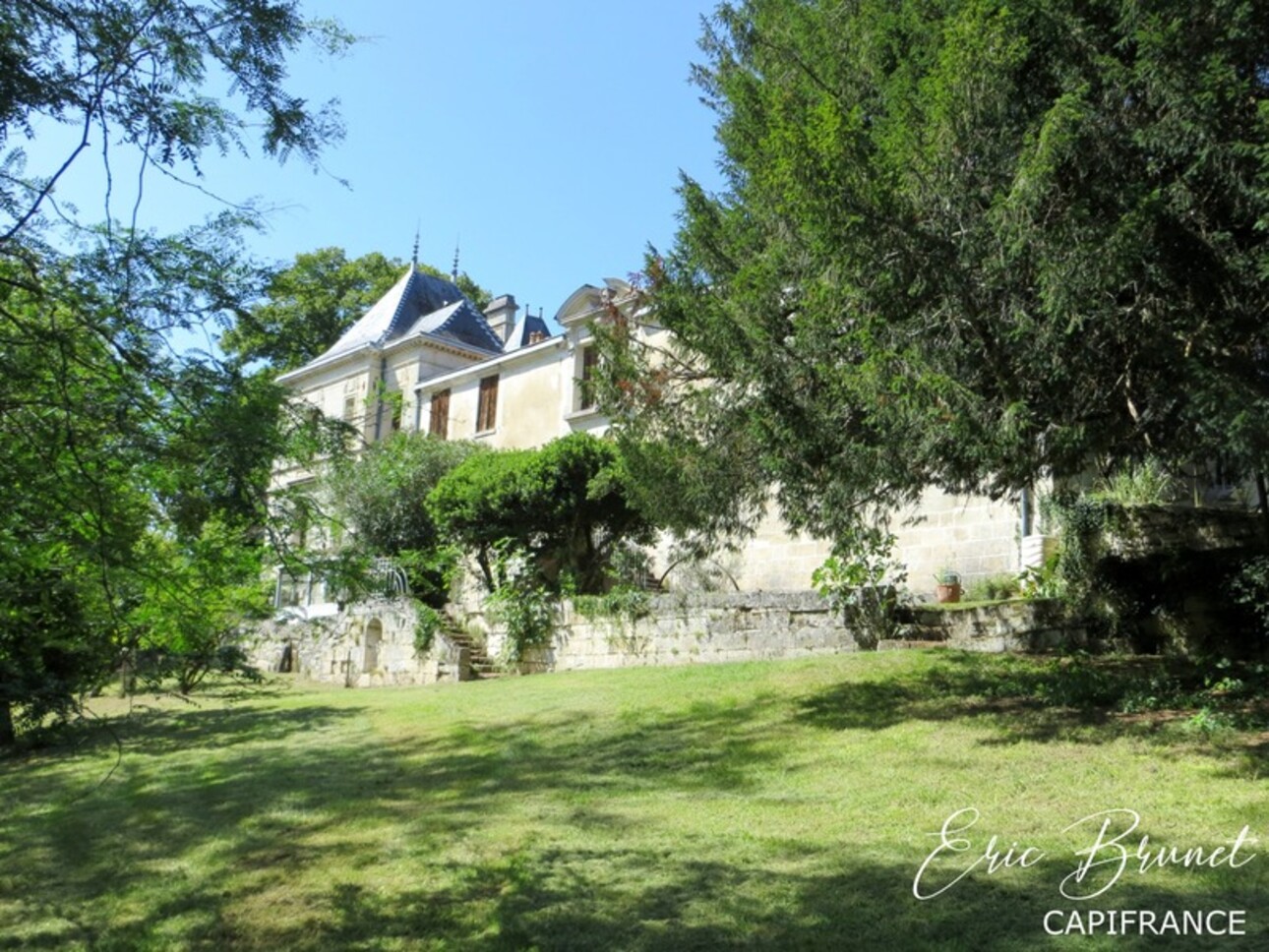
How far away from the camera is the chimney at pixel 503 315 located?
35094mm

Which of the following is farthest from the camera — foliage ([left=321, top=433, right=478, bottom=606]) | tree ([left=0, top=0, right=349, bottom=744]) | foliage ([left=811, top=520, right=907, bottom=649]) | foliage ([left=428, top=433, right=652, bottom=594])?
foliage ([left=321, top=433, right=478, bottom=606])

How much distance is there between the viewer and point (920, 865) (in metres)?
5.23

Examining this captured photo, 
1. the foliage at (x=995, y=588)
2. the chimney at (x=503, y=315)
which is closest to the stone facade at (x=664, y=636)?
the foliage at (x=995, y=588)

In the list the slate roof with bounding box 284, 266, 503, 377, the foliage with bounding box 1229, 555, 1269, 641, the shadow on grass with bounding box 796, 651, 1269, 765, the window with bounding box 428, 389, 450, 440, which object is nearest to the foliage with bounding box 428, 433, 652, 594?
the shadow on grass with bounding box 796, 651, 1269, 765

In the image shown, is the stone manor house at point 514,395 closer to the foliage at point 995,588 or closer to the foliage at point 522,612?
the foliage at point 995,588

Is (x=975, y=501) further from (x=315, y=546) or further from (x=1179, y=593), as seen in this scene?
(x=315, y=546)

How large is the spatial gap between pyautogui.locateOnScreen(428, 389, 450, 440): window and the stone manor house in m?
0.04

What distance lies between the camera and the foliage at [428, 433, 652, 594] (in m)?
18.8

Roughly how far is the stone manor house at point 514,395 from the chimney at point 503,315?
1.8 inches

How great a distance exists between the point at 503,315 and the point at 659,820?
99.8 feet

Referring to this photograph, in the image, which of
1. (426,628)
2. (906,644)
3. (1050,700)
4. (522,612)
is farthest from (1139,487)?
(426,628)

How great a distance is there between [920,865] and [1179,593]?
6894 millimetres

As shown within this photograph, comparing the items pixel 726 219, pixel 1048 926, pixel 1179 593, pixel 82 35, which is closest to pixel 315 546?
pixel 82 35

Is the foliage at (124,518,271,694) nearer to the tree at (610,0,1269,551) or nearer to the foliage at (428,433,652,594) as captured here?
the tree at (610,0,1269,551)
